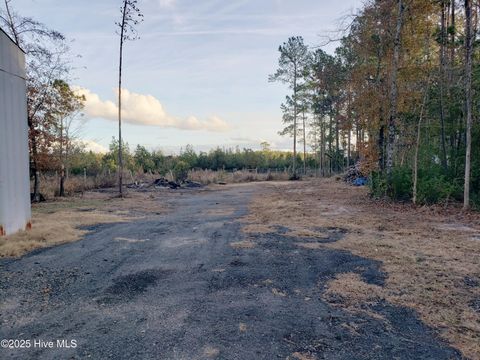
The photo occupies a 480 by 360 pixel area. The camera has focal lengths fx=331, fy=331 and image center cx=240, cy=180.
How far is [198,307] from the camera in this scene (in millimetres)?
3244

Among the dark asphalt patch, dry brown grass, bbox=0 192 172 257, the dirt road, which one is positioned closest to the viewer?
the dirt road

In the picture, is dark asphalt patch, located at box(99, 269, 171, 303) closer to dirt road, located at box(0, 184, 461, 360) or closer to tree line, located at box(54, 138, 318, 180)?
dirt road, located at box(0, 184, 461, 360)

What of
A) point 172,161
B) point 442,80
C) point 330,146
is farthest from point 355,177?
point 172,161

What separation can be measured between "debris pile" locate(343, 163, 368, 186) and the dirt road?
1519cm

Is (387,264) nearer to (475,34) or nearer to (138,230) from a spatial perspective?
(138,230)

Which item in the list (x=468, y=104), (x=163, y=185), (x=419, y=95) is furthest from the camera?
(x=163, y=185)

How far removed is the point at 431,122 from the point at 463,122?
188cm

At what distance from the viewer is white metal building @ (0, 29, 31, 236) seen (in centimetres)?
618

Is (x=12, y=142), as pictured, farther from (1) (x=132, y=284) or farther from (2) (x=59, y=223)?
(1) (x=132, y=284)

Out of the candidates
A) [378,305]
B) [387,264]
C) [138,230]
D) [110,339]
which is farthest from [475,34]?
[110,339]

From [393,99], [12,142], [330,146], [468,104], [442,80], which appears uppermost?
[442,80]

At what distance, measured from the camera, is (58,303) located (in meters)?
3.41

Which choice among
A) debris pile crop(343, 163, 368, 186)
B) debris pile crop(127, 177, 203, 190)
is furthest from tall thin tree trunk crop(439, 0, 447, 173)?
debris pile crop(127, 177, 203, 190)

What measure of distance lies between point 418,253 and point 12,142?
760 cm
